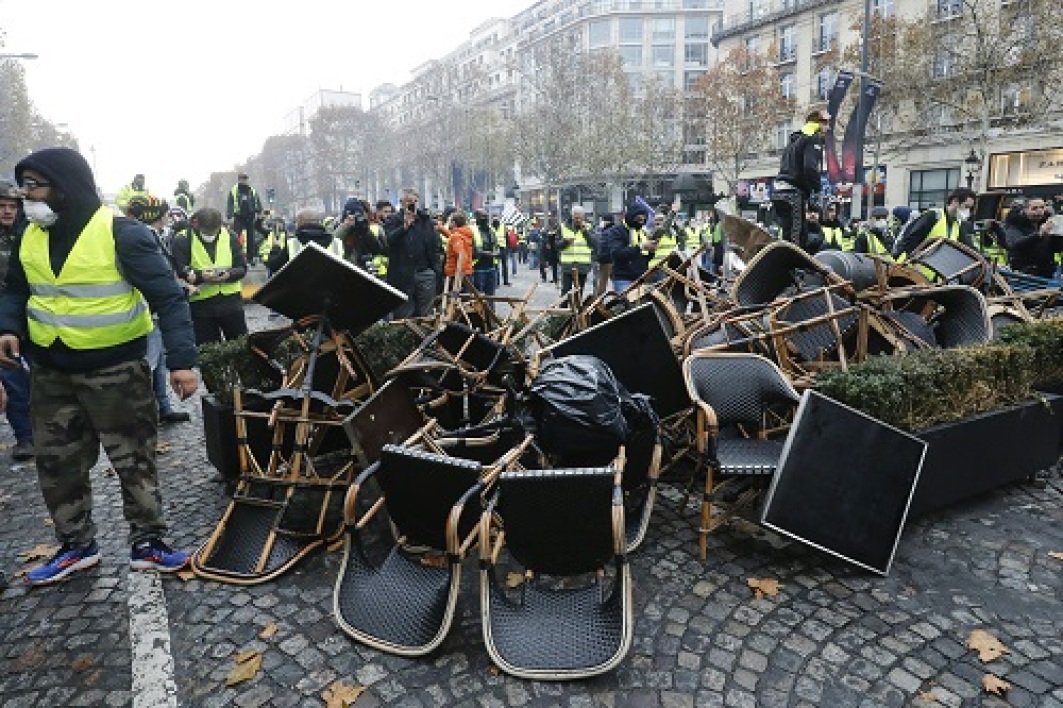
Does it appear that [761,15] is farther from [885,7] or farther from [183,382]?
[183,382]

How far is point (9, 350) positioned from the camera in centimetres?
344

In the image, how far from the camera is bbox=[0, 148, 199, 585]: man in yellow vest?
133 inches

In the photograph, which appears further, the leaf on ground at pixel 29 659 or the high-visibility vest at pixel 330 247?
the high-visibility vest at pixel 330 247

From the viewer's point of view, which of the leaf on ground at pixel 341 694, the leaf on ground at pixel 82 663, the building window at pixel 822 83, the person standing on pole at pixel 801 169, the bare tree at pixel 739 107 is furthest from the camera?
the building window at pixel 822 83

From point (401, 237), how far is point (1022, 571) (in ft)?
Result: 23.6

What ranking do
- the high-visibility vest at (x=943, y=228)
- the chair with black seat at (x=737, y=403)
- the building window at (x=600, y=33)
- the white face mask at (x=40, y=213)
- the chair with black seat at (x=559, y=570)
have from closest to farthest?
the chair with black seat at (x=559, y=570) → the white face mask at (x=40, y=213) → the chair with black seat at (x=737, y=403) → the high-visibility vest at (x=943, y=228) → the building window at (x=600, y=33)

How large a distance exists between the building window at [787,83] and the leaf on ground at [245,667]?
4732 cm

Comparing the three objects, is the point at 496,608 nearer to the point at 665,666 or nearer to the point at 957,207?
the point at 665,666

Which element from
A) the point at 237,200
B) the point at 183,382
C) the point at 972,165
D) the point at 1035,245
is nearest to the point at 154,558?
the point at 183,382

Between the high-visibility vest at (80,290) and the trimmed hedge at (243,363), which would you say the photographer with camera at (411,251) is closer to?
the trimmed hedge at (243,363)

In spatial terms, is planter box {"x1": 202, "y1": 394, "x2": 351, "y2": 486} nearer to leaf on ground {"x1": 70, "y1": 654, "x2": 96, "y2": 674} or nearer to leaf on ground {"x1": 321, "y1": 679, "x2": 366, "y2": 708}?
leaf on ground {"x1": 70, "y1": 654, "x2": 96, "y2": 674}

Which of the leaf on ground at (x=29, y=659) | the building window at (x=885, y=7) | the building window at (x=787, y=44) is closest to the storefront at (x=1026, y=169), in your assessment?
the building window at (x=885, y=7)

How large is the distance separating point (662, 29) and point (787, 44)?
92.3ft

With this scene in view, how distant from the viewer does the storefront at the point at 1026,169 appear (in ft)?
105
